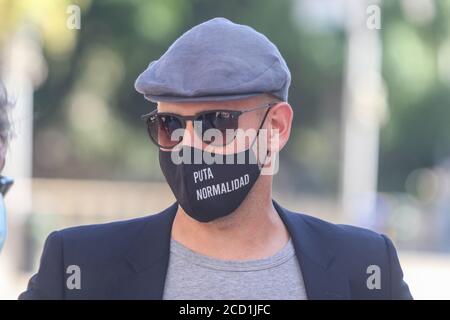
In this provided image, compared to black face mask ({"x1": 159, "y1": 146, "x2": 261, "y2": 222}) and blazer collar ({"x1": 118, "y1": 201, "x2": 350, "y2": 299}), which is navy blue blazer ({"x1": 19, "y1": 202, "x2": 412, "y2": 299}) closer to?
blazer collar ({"x1": 118, "y1": 201, "x2": 350, "y2": 299})

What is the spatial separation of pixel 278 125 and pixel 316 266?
0.44m

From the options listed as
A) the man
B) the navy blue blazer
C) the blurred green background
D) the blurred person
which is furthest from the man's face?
the blurred green background

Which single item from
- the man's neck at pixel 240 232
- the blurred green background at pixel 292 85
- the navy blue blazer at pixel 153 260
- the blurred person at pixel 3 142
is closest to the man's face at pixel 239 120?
the man's neck at pixel 240 232

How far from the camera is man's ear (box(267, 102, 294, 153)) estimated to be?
286 centimetres

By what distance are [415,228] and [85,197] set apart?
681 cm

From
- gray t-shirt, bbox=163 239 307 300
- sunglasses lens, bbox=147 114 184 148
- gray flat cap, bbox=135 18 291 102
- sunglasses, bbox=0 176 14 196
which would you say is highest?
gray flat cap, bbox=135 18 291 102

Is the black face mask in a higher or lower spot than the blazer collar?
higher

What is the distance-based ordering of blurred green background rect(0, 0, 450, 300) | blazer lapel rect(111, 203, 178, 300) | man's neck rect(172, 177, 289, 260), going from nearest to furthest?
1. blazer lapel rect(111, 203, 178, 300)
2. man's neck rect(172, 177, 289, 260)
3. blurred green background rect(0, 0, 450, 300)

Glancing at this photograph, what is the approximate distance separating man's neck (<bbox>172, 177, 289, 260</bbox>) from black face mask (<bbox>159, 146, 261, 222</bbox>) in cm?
4

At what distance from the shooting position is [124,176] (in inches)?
990

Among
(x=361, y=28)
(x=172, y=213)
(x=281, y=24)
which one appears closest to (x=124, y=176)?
(x=281, y=24)

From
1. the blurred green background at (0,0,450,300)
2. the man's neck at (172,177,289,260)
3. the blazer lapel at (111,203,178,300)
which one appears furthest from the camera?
the blurred green background at (0,0,450,300)

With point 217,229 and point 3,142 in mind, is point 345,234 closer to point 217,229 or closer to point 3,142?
point 217,229

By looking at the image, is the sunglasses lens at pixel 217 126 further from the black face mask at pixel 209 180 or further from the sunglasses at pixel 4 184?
the sunglasses at pixel 4 184
